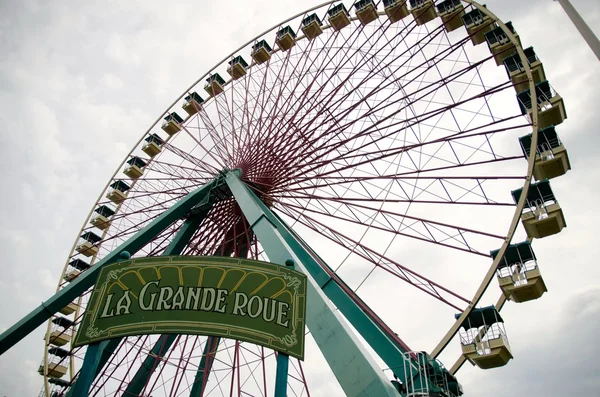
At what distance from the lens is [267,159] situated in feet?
49.1

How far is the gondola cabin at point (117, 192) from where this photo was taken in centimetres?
2090

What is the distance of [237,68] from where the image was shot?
20938mm

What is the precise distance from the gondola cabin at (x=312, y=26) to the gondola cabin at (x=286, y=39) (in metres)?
0.74

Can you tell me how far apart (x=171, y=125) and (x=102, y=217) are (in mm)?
5017

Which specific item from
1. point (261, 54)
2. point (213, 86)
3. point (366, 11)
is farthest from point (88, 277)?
point (366, 11)

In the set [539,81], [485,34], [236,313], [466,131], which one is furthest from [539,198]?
[236,313]

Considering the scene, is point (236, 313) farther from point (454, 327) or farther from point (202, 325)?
point (454, 327)

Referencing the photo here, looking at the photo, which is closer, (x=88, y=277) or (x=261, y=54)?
(x=88, y=277)

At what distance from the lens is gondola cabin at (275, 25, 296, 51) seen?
19.7m

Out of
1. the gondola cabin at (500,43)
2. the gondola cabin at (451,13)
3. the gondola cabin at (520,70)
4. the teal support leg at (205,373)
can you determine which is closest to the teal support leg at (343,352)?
the teal support leg at (205,373)

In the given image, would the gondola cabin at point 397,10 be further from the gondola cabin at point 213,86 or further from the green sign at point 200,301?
the green sign at point 200,301

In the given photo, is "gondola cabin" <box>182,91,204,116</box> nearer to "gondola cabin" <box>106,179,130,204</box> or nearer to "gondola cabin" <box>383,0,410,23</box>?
"gondola cabin" <box>106,179,130,204</box>

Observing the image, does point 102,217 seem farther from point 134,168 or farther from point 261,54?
point 261,54

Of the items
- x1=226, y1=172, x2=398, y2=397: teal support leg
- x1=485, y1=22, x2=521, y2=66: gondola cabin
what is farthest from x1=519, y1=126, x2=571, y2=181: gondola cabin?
x1=226, y1=172, x2=398, y2=397: teal support leg
